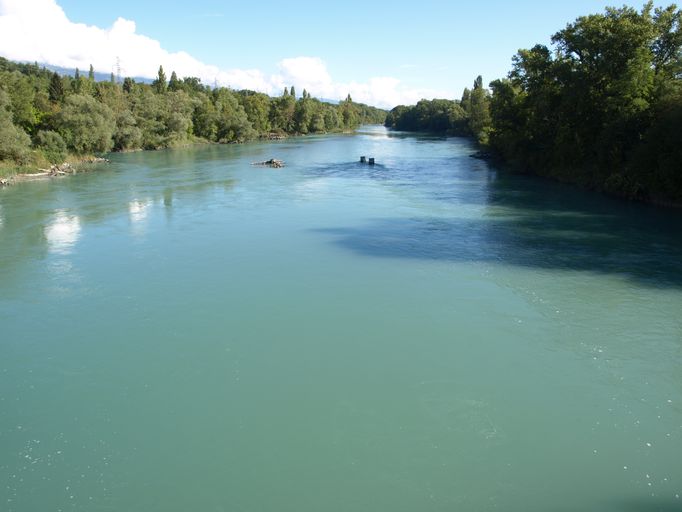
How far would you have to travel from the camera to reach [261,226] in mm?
22578

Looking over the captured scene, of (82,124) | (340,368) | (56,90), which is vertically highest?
(56,90)

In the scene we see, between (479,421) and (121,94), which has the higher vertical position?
(121,94)

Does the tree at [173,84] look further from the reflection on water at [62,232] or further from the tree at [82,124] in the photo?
the reflection on water at [62,232]

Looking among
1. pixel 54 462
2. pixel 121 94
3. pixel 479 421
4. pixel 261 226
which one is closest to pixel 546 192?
pixel 261 226

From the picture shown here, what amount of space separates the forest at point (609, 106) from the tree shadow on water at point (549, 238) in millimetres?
2420

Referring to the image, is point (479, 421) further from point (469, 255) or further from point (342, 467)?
point (469, 255)

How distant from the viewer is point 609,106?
96.6 feet

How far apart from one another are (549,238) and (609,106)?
13.7 meters

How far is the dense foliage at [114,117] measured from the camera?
141 ft

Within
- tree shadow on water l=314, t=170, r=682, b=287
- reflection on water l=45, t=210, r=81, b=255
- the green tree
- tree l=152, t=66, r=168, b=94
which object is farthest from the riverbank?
tree l=152, t=66, r=168, b=94

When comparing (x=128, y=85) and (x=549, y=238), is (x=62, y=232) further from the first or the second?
(x=128, y=85)

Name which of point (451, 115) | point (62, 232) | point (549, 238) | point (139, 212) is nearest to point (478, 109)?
point (451, 115)

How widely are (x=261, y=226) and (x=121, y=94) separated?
55917 millimetres

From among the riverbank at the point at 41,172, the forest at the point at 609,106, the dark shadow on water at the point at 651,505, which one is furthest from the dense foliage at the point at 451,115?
the dark shadow on water at the point at 651,505
